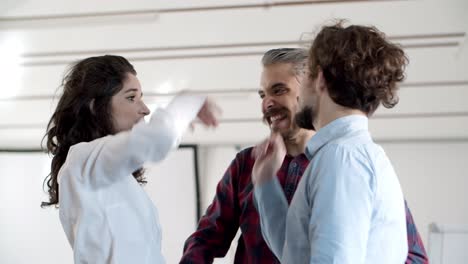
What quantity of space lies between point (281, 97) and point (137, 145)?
0.54 meters

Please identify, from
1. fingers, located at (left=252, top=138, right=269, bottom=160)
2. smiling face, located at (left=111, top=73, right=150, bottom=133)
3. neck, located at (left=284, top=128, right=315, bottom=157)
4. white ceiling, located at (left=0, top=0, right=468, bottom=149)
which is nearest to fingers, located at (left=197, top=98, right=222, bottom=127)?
fingers, located at (left=252, top=138, right=269, bottom=160)

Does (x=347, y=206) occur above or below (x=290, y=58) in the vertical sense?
below

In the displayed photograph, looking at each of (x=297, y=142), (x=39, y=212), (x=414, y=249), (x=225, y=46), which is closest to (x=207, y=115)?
(x=297, y=142)

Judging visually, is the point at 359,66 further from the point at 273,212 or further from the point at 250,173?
the point at 250,173

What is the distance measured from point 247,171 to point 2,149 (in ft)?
6.23

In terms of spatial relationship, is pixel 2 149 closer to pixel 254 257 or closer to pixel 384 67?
pixel 254 257

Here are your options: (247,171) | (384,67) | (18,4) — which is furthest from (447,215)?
(18,4)

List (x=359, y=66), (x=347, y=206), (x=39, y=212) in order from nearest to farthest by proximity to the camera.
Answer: (x=347, y=206) → (x=359, y=66) → (x=39, y=212)

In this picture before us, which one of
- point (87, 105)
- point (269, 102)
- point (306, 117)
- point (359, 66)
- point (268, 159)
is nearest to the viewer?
point (359, 66)

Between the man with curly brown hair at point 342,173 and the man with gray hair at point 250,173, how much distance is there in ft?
0.73

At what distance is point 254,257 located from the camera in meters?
1.58

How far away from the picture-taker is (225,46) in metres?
2.79

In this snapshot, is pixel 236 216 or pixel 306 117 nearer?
pixel 306 117

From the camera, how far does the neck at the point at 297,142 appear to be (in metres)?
1.68
